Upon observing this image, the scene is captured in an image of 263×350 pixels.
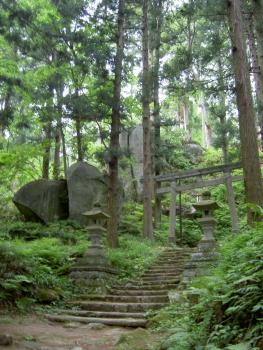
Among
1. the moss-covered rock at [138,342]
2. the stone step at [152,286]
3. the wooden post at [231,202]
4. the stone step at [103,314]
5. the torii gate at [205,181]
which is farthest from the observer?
the torii gate at [205,181]

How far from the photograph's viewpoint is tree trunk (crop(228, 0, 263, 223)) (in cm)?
850

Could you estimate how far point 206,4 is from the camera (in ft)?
38.3

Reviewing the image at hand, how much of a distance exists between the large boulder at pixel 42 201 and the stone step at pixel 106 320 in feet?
30.1

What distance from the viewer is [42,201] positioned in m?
17.4

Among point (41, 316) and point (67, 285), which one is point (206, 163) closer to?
point (67, 285)

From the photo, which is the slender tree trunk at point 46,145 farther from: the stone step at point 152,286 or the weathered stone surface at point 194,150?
the weathered stone surface at point 194,150

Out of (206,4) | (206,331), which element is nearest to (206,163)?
(206,4)

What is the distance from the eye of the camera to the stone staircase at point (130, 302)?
809 centimetres

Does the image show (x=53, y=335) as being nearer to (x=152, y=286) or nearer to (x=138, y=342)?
(x=138, y=342)

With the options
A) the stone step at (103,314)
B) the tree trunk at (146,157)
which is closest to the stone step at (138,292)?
the stone step at (103,314)

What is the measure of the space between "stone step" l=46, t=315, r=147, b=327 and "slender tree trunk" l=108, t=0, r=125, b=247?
199 inches

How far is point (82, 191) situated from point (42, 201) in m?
1.75

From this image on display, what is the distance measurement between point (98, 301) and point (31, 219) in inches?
343

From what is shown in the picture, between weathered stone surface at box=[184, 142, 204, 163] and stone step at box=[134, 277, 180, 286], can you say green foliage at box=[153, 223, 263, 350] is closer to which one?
stone step at box=[134, 277, 180, 286]
